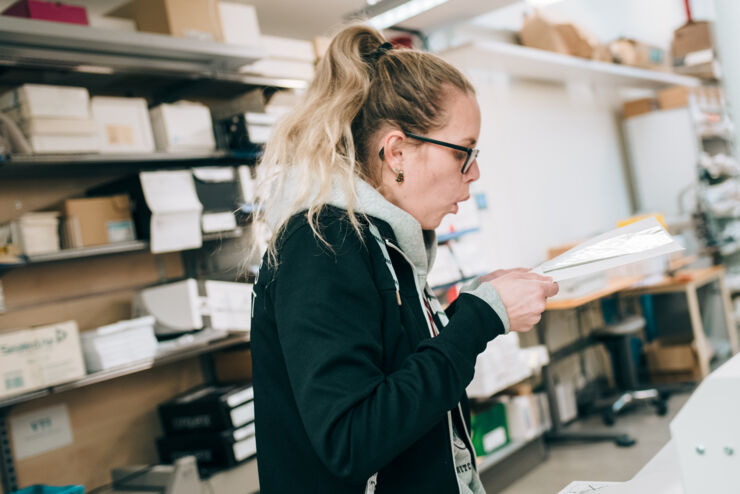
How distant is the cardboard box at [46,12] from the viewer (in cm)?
242

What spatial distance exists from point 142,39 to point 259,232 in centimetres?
163

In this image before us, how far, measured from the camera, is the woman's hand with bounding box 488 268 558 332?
99 centimetres

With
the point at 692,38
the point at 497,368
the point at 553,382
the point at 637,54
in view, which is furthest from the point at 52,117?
the point at 692,38

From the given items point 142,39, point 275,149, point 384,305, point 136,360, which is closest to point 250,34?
point 142,39

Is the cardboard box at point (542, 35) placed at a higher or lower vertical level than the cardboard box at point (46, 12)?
higher

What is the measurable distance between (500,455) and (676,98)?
13.8 ft

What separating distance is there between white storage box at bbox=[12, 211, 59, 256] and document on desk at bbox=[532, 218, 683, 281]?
204cm

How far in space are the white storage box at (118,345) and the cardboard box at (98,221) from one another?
1.16 ft

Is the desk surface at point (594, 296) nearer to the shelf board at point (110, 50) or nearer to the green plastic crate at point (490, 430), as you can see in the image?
the green plastic crate at point (490, 430)

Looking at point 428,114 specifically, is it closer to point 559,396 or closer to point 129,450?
point 129,450

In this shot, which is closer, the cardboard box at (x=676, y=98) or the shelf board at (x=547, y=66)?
the shelf board at (x=547, y=66)

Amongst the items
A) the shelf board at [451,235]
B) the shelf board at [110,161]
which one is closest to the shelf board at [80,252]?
the shelf board at [110,161]

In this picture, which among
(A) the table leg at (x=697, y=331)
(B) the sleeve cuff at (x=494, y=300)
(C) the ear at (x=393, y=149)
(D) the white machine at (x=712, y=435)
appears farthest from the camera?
(A) the table leg at (x=697, y=331)

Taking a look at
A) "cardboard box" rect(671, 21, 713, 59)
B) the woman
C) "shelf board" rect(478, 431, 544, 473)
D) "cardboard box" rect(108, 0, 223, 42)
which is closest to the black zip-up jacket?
the woman
